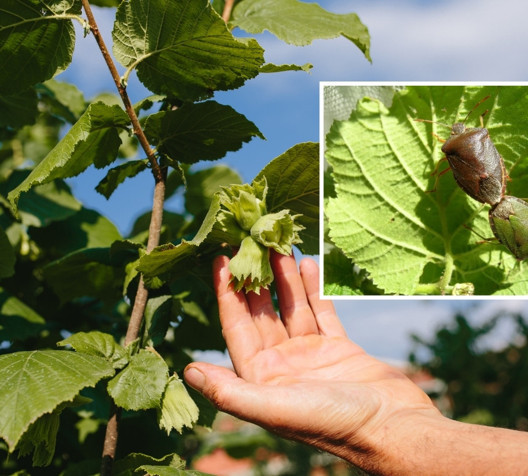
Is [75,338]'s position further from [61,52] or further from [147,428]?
[61,52]

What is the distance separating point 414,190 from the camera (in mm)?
2295

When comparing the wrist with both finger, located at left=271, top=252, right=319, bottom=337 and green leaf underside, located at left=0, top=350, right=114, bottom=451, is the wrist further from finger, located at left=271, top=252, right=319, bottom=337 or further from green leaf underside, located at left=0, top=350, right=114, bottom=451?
green leaf underside, located at left=0, top=350, right=114, bottom=451

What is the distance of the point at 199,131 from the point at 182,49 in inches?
9.0

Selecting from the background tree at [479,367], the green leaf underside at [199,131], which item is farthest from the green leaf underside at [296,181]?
the background tree at [479,367]

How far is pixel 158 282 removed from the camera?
5.60 feet

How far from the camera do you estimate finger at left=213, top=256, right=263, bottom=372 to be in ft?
5.80

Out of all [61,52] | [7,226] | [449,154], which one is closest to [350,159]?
[449,154]

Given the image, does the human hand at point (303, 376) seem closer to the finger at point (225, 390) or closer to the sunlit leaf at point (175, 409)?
the finger at point (225, 390)

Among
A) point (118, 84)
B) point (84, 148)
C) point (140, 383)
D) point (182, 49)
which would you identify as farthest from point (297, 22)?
point (140, 383)

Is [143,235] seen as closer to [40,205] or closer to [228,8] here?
[40,205]

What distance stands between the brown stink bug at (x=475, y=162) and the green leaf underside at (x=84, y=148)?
111cm

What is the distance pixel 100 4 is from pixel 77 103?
749mm

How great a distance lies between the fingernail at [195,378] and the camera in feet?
5.65

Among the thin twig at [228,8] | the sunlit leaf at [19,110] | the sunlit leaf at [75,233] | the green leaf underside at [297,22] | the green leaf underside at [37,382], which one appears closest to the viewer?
the green leaf underside at [37,382]
